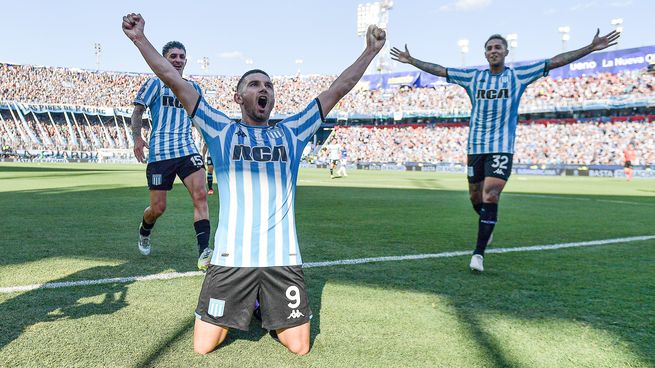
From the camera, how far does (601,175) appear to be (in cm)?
3478

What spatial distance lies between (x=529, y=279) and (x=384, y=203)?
24.4ft

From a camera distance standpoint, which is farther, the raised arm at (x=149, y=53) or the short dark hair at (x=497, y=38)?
the short dark hair at (x=497, y=38)

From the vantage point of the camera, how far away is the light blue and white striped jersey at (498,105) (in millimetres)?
5656

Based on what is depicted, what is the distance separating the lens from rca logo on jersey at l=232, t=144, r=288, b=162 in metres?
3.22

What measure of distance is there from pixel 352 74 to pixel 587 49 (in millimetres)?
3242

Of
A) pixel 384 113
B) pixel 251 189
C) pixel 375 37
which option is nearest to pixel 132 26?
pixel 251 189

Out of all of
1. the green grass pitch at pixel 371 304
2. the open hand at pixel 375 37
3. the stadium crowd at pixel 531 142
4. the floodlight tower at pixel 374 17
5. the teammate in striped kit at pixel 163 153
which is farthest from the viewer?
the floodlight tower at pixel 374 17

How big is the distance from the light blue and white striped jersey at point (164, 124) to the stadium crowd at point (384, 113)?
42.9m

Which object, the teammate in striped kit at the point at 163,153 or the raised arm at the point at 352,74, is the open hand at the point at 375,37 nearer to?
the raised arm at the point at 352,74

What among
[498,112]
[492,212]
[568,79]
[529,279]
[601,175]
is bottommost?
[601,175]

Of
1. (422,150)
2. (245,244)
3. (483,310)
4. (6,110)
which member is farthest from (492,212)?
(6,110)

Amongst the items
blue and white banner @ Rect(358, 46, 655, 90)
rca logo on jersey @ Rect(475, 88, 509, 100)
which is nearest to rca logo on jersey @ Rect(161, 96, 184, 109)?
rca logo on jersey @ Rect(475, 88, 509, 100)

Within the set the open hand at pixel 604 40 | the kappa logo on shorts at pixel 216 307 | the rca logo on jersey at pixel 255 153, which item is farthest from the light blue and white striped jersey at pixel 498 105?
the kappa logo on shorts at pixel 216 307

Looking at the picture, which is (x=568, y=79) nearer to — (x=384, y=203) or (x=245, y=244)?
(x=384, y=203)
